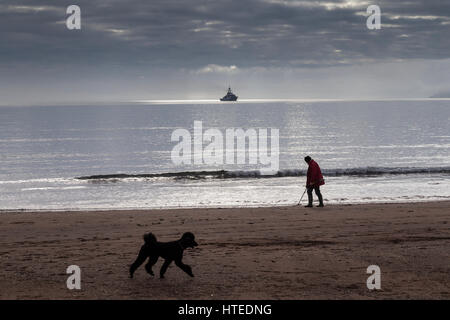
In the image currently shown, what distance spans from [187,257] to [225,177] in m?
21.0

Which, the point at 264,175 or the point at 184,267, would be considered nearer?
the point at 184,267

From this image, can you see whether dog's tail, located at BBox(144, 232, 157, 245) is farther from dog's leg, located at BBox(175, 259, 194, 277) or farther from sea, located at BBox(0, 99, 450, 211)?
sea, located at BBox(0, 99, 450, 211)

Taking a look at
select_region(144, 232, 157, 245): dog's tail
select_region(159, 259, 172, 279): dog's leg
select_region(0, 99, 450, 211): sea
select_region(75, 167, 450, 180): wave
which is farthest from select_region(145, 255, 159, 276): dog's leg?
select_region(75, 167, 450, 180): wave

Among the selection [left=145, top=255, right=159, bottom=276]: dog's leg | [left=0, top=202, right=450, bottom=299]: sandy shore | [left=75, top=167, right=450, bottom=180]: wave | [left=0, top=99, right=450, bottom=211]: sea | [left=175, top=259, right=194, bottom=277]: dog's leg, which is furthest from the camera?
[left=75, top=167, right=450, bottom=180]: wave

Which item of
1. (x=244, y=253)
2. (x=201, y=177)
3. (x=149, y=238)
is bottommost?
(x=244, y=253)

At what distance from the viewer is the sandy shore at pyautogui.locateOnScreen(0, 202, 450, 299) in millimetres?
8453

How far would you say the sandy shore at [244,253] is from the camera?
333 inches

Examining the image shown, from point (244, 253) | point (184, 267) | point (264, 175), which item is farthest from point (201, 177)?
point (184, 267)

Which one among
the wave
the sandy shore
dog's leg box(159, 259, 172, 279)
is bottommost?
the sandy shore

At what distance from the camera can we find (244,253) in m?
11.0

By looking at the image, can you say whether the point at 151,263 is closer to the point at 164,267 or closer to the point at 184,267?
the point at 164,267

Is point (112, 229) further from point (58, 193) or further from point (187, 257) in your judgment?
point (58, 193)

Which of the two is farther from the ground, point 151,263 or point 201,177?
point 201,177

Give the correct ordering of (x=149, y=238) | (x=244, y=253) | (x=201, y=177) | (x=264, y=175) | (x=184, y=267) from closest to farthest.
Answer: (x=149, y=238), (x=184, y=267), (x=244, y=253), (x=201, y=177), (x=264, y=175)
